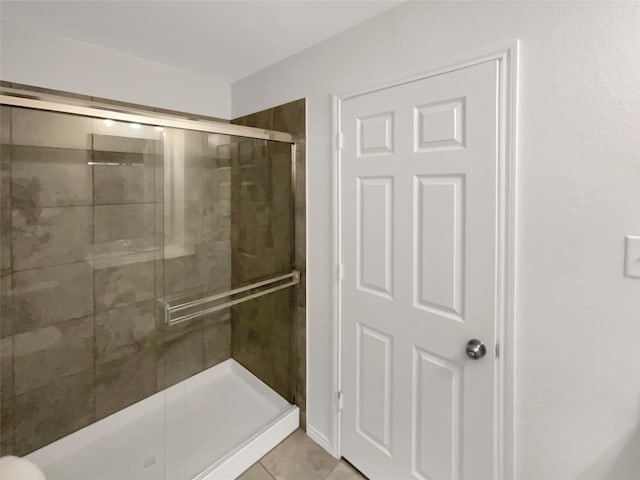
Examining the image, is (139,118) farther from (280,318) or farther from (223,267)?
(280,318)

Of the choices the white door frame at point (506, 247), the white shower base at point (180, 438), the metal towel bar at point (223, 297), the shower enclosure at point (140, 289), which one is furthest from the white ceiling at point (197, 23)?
the white shower base at point (180, 438)

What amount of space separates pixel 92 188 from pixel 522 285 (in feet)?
7.17

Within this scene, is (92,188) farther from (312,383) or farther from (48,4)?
(312,383)

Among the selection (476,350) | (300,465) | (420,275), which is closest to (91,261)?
(300,465)

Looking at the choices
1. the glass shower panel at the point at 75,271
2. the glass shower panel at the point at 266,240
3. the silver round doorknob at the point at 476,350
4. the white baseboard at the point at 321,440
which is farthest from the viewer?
the glass shower panel at the point at 266,240

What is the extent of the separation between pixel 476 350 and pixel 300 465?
119cm

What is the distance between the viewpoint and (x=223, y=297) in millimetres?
1975

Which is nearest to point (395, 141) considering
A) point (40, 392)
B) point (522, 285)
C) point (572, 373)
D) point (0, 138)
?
point (522, 285)

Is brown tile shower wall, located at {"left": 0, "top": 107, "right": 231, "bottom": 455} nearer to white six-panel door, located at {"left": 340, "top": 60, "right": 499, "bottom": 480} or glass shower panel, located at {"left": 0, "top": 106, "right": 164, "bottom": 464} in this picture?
glass shower panel, located at {"left": 0, "top": 106, "right": 164, "bottom": 464}

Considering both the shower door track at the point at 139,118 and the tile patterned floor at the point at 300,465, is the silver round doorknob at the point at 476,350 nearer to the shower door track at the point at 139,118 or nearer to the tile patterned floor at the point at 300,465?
the tile patterned floor at the point at 300,465

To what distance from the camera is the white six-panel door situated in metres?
1.20

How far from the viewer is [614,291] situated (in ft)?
3.20

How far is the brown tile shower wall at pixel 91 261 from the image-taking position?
1609 mm

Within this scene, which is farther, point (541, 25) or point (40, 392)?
point (40, 392)
